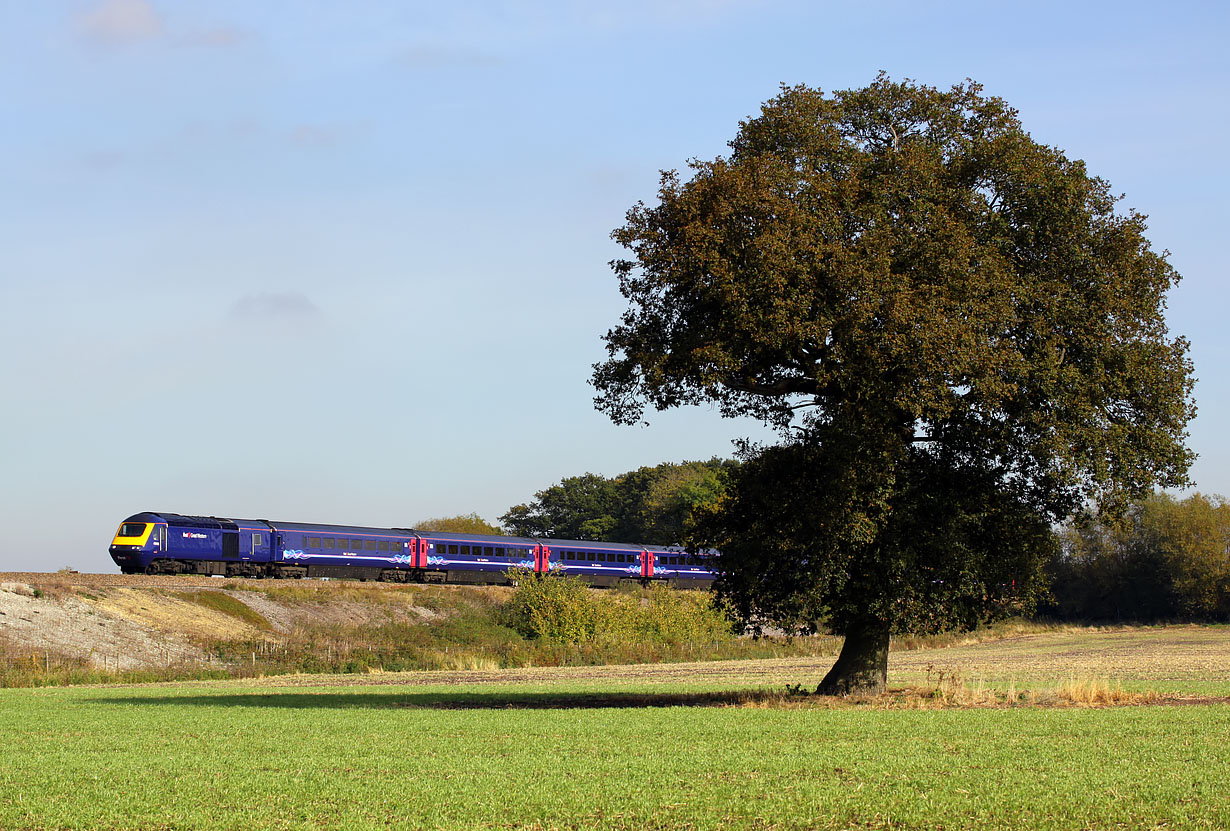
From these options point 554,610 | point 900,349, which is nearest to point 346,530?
point 554,610

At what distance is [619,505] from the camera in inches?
5758

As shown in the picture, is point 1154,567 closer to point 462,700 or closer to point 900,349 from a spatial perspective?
point 462,700

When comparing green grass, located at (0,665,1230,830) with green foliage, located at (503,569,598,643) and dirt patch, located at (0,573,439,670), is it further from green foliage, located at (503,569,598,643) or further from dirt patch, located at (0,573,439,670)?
green foliage, located at (503,569,598,643)

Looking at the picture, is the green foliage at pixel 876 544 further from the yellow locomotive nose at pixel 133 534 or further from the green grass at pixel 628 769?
the yellow locomotive nose at pixel 133 534

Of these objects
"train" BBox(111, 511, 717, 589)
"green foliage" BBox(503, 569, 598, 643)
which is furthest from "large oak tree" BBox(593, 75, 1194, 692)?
"green foliage" BBox(503, 569, 598, 643)

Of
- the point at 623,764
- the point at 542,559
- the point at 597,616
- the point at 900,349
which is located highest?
the point at 900,349

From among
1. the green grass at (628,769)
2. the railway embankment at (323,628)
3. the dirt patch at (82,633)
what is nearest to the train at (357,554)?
the railway embankment at (323,628)

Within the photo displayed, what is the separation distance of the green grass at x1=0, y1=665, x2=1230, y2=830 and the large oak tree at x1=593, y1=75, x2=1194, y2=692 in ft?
11.2

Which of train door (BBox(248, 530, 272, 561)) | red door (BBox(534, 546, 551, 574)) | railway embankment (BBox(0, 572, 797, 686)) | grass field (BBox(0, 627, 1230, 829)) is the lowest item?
railway embankment (BBox(0, 572, 797, 686))

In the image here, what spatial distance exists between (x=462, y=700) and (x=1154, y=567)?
286 feet

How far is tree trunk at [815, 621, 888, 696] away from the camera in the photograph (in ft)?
87.7

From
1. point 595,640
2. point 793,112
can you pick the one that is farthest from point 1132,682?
point 595,640

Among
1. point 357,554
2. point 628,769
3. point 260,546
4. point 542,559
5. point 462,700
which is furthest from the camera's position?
point 542,559

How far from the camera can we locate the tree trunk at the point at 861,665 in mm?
26719
